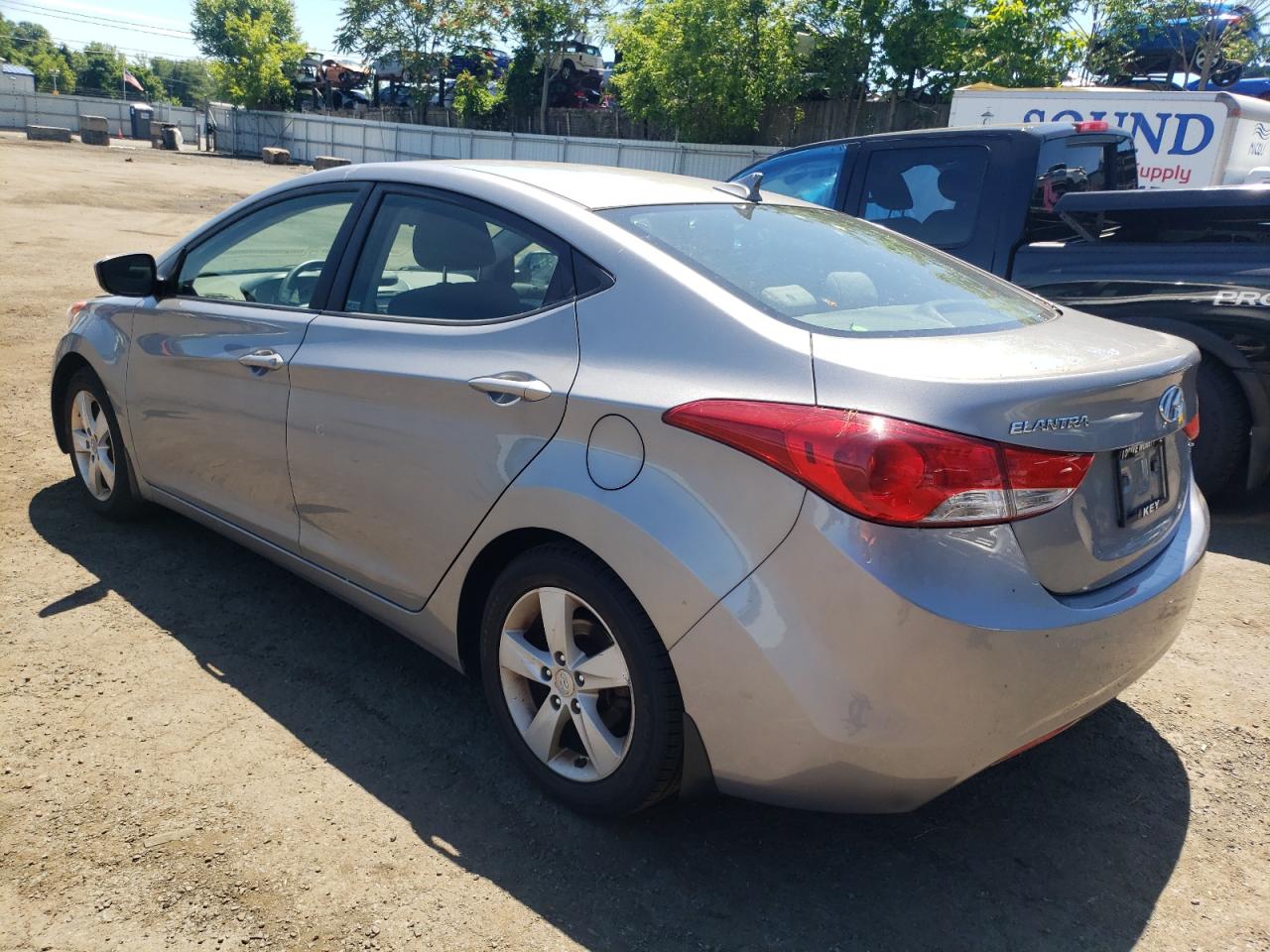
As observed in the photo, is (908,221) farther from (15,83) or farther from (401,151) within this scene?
(15,83)

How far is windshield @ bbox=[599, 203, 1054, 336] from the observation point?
2.60 m

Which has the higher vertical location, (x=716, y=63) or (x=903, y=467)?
(x=716, y=63)

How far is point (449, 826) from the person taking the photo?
268 centimetres

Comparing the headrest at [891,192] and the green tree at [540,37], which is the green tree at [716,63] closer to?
the green tree at [540,37]

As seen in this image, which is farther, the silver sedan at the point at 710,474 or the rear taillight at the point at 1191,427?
the rear taillight at the point at 1191,427

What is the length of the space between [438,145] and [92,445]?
37979 mm

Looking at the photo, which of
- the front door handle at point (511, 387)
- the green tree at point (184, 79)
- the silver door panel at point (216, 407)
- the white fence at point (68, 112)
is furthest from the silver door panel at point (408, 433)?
the green tree at point (184, 79)

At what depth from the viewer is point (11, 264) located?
1143 cm

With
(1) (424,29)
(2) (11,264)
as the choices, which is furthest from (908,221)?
(1) (424,29)

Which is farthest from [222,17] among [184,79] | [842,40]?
[842,40]

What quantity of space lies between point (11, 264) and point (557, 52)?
32347mm

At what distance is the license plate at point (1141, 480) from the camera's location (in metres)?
2.39

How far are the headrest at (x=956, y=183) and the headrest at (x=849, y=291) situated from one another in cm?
343

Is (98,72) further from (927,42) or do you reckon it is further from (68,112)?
(927,42)
